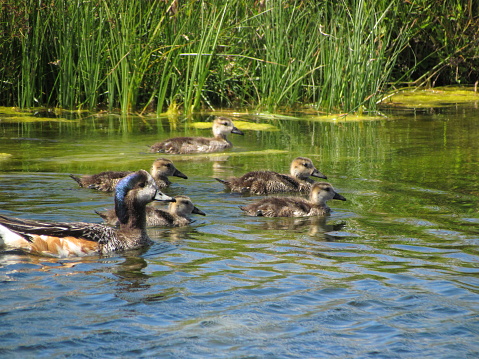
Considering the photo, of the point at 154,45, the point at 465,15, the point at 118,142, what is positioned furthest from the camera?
the point at 465,15

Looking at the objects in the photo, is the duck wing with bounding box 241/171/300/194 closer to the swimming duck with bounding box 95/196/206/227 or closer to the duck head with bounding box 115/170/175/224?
the swimming duck with bounding box 95/196/206/227

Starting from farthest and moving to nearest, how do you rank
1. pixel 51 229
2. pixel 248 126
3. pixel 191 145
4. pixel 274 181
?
pixel 248 126 → pixel 191 145 → pixel 274 181 → pixel 51 229

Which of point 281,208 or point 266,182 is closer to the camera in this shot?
point 281,208

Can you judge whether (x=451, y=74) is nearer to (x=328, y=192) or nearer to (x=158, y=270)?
(x=328, y=192)

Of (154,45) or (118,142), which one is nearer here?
(118,142)

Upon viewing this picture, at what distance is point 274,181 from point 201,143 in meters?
3.02

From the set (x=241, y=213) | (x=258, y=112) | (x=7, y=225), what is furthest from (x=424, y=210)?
(x=258, y=112)

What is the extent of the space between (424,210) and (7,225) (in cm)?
426

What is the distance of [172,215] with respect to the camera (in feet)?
26.2

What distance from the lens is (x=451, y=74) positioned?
1892 centimetres

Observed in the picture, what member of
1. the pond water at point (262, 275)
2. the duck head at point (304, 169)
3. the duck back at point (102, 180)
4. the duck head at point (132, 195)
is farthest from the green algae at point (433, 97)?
the duck head at point (132, 195)

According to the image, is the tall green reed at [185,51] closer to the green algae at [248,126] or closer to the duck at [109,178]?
the green algae at [248,126]

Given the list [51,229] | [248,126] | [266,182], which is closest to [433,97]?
[248,126]

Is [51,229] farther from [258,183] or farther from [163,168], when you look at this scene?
[258,183]
